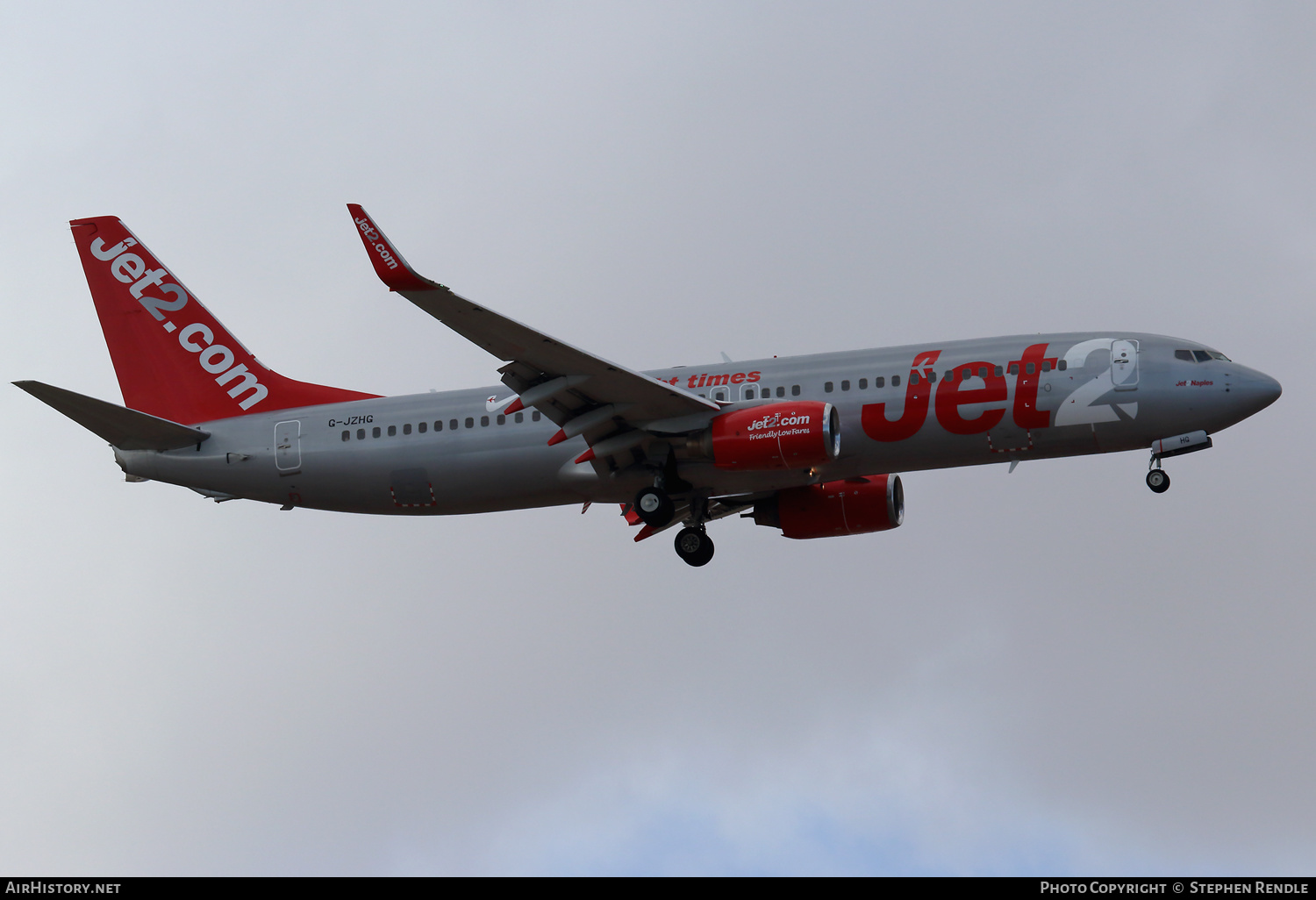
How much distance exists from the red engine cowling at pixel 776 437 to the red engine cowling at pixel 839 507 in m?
5.65

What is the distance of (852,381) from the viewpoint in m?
37.1

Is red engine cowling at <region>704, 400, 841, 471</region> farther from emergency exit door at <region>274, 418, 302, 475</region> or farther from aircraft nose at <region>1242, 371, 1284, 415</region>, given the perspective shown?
emergency exit door at <region>274, 418, 302, 475</region>

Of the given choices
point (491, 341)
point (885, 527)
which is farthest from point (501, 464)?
point (885, 527)

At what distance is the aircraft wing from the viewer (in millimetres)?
33281

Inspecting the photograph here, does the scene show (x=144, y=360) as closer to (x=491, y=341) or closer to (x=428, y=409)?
(x=428, y=409)

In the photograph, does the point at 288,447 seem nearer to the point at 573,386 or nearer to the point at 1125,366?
the point at 573,386

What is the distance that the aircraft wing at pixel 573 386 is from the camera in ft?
109

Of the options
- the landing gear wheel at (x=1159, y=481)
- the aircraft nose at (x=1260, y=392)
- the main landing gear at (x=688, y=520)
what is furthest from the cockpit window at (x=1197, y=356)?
the main landing gear at (x=688, y=520)

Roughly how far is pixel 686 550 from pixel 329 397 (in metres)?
10.8

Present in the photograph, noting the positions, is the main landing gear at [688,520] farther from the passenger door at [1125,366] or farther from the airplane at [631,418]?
the passenger door at [1125,366]

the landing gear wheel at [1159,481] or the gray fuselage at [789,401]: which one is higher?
the gray fuselage at [789,401]

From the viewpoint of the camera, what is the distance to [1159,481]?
36125 mm

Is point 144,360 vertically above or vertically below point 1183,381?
above

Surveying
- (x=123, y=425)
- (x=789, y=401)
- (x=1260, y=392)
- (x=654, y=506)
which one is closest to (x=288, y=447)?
(x=123, y=425)
